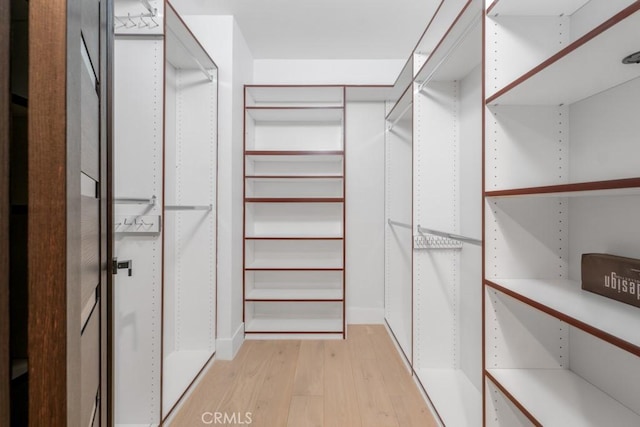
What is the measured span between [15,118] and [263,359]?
2257mm

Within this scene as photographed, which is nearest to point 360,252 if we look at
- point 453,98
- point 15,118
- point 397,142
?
point 397,142

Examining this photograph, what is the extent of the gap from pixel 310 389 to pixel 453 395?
83 centimetres

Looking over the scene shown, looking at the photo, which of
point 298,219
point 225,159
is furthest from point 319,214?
point 225,159

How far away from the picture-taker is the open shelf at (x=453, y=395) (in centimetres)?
165

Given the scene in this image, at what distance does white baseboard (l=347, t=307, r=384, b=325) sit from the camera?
3.09m

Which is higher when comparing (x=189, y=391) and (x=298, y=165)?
(x=298, y=165)

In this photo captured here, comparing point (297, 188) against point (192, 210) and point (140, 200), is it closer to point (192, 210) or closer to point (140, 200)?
point (192, 210)

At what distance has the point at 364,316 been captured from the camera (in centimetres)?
310

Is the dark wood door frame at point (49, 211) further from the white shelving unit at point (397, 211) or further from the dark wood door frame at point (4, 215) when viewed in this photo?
the white shelving unit at point (397, 211)

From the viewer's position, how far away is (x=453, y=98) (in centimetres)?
209

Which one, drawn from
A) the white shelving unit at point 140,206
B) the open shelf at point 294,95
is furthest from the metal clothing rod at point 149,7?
the open shelf at point 294,95

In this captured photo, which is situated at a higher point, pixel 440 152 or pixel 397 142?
pixel 397 142

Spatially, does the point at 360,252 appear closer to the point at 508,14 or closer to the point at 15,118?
the point at 508,14

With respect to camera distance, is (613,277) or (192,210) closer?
(613,277)
